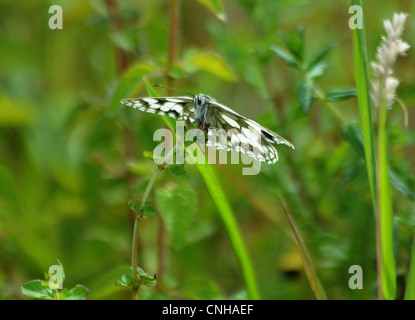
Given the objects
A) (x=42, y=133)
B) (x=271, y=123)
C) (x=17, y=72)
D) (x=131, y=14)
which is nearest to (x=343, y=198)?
(x=271, y=123)

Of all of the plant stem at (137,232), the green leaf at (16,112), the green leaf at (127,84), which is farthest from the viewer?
the green leaf at (16,112)

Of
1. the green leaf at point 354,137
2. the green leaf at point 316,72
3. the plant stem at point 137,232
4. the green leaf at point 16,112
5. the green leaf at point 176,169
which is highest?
the green leaf at point 16,112

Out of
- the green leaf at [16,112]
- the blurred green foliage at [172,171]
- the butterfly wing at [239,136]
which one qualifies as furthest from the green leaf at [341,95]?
the green leaf at [16,112]

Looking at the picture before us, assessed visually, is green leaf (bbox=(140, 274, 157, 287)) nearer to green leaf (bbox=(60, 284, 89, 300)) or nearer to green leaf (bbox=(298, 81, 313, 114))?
green leaf (bbox=(60, 284, 89, 300))

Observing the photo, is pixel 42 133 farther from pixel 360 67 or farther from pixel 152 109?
pixel 360 67

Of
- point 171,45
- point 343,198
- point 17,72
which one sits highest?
point 17,72

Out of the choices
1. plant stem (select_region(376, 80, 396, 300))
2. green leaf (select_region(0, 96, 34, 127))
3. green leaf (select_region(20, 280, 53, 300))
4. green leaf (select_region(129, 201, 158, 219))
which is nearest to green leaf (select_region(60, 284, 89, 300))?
green leaf (select_region(20, 280, 53, 300))

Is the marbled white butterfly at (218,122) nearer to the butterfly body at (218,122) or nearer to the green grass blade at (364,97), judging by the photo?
the butterfly body at (218,122)
